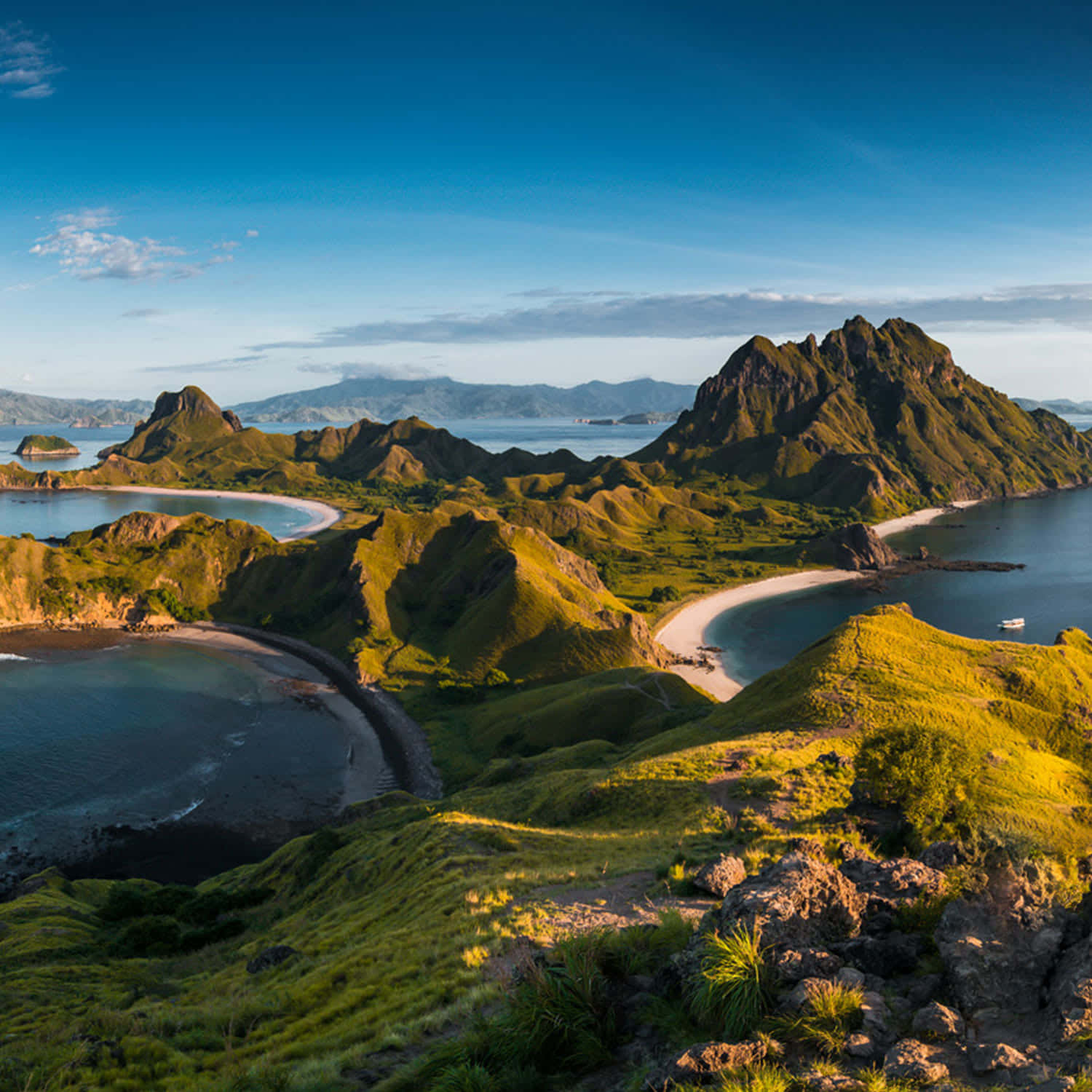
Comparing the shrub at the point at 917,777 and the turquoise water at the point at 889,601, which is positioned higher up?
the shrub at the point at 917,777

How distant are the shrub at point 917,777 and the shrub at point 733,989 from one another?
22.9 m

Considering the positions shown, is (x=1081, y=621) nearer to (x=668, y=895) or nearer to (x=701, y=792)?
(x=701, y=792)

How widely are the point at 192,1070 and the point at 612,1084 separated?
12.2 meters

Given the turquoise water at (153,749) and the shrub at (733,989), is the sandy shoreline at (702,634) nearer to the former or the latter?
the turquoise water at (153,749)

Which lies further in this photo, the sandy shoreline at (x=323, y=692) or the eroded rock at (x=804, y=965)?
the sandy shoreline at (x=323, y=692)

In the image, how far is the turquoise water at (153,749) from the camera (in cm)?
8131

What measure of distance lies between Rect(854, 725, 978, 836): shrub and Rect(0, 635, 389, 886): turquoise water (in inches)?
2665

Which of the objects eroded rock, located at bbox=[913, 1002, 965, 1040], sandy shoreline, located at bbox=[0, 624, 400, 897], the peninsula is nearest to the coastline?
sandy shoreline, located at bbox=[0, 624, 400, 897]

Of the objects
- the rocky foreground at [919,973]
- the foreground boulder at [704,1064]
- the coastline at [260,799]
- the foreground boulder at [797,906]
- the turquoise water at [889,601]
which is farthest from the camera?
the turquoise water at [889,601]

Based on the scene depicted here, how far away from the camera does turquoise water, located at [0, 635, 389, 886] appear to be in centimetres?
8131

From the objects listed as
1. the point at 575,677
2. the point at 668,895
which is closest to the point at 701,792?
the point at 668,895

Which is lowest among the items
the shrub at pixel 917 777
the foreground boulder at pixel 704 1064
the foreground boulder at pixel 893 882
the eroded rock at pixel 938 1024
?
the shrub at pixel 917 777

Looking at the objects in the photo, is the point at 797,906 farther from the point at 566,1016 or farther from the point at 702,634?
the point at 702,634

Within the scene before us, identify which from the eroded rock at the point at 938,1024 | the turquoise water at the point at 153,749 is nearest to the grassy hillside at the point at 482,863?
the eroded rock at the point at 938,1024
